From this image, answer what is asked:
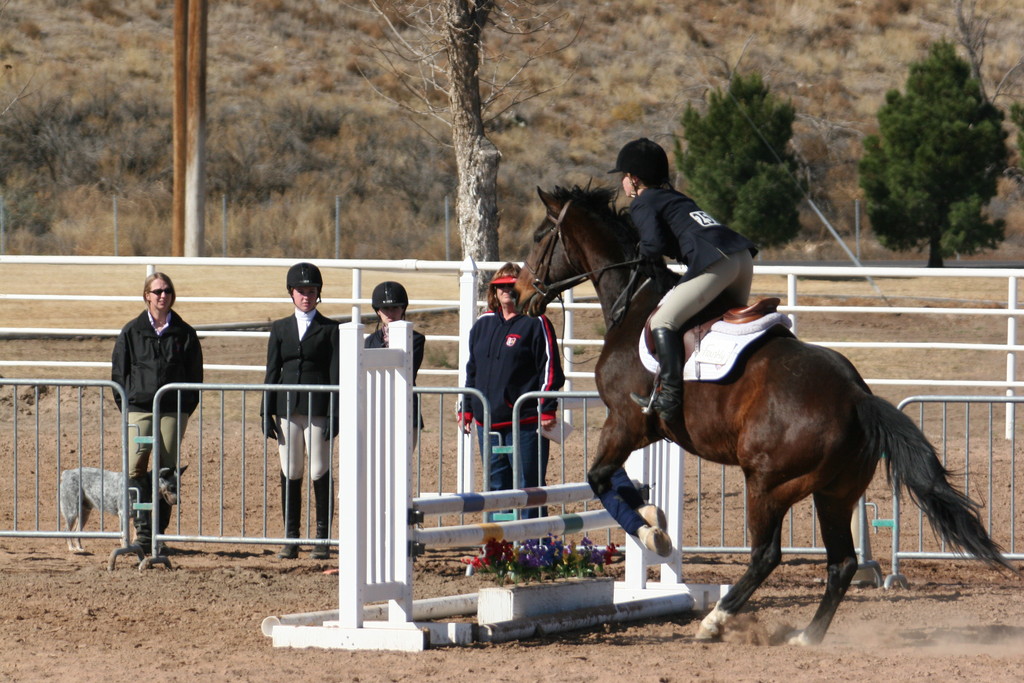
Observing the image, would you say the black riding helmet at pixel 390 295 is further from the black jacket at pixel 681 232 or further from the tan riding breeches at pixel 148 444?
the black jacket at pixel 681 232

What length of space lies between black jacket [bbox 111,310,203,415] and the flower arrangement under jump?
2.67 m

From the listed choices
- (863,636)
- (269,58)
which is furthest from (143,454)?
(269,58)

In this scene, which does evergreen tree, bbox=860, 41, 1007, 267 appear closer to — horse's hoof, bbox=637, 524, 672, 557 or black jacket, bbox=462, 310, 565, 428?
black jacket, bbox=462, 310, 565, 428

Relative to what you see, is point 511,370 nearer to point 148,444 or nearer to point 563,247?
point 563,247

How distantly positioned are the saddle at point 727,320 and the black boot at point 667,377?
5 centimetres

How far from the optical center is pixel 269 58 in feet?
147

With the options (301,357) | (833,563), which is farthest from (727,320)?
(301,357)

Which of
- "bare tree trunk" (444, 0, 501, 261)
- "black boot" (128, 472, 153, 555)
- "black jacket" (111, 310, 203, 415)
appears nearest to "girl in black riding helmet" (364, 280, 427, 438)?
"black jacket" (111, 310, 203, 415)

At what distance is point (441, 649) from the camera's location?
6059 millimetres

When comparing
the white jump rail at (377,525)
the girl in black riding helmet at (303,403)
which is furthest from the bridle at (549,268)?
the girl in black riding helmet at (303,403)

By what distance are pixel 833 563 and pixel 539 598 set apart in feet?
4.54

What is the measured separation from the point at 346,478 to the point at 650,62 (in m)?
44.7

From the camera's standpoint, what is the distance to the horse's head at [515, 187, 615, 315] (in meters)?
6.79

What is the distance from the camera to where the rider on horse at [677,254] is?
20.1 ft
